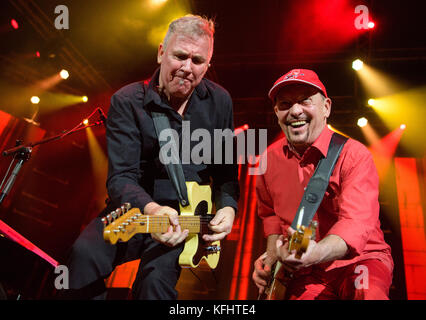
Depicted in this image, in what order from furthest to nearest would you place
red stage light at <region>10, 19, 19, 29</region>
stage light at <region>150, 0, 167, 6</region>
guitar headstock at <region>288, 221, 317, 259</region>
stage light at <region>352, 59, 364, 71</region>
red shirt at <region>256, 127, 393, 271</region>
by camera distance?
stage light at <region>352, 59, 364, 71</region> < red stage light at <region>10, 19, 19, 29</region> < stage light at <region>150, 0, 167, 6</region> < red shirt at <region>256, 127, 393, 271</region> < guitar headstock at <region>288, 221, 317, 259</region>

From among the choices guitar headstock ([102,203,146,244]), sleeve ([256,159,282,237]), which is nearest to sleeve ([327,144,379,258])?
sleeve ([256,159,282,237])

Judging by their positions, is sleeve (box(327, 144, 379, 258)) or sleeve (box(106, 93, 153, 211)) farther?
sleeve (box(106, 93, 153, 211))

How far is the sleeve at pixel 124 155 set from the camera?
2205mm

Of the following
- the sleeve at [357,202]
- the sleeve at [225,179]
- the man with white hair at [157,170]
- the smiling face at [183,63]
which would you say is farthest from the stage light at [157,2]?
the sleeve at [357,202]

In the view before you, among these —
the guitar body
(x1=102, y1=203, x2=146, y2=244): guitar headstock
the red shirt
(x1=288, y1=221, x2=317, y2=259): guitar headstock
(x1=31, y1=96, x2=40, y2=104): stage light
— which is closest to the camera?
(x1=288, y1=221, x2=317, y2=259): guitar headstock

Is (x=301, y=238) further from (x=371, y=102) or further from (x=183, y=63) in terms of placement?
(x=371, y=102)

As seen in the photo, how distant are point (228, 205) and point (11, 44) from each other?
5.81 meters

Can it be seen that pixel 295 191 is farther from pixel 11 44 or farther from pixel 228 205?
pixel 11 44

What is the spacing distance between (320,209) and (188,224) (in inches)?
41.4

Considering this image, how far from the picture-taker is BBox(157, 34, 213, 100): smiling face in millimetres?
2496

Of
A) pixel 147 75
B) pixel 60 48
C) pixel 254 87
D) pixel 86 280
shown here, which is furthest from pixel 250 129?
pixel 86 280

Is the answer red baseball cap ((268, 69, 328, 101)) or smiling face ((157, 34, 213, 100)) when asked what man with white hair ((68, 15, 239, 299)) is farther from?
red baseball cap ((268, 69, 328, 101))
